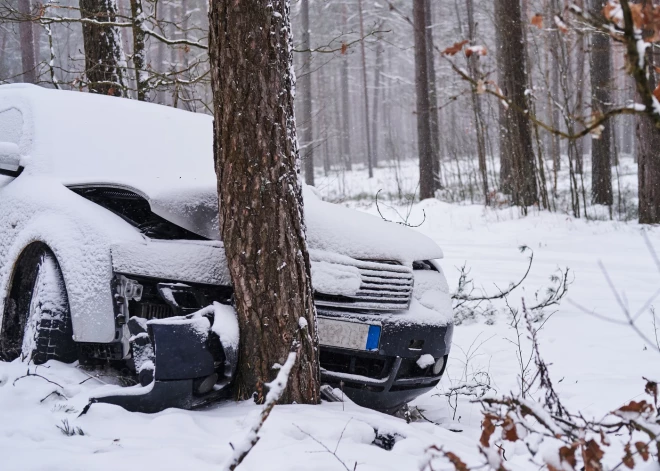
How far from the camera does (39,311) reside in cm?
288

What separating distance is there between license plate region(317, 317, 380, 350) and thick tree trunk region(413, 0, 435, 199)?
12202 millimetres

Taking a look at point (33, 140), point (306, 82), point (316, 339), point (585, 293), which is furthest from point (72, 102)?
point (306, 82)

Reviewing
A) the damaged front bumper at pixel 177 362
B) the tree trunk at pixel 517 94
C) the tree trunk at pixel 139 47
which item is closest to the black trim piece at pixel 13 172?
the damaged front bumper at pixel 177 362

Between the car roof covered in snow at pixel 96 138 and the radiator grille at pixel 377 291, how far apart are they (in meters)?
1.06

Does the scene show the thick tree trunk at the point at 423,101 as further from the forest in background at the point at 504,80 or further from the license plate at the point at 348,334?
the license plate at the point at 348,334

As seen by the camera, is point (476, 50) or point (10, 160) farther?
point (10, 160)

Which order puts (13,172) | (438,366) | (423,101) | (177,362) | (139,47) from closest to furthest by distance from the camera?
(177,362) < (438,366) < (13,172) < (139,47) < (423,101)

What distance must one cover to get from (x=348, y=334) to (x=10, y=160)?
2306mm

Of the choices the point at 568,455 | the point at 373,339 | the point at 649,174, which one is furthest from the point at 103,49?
the point at 649,174

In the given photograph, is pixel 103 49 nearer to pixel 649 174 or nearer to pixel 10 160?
pixel 10 160

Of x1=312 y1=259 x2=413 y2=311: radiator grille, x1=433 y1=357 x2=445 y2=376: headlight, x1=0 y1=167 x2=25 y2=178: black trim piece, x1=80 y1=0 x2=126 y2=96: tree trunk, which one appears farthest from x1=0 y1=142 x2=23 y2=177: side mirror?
x1=80 y1=0 x2=126 y2=96: tree trunk

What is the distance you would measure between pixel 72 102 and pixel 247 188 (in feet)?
6.63

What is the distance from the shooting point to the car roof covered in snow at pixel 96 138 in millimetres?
3545

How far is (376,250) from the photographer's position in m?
2.98
